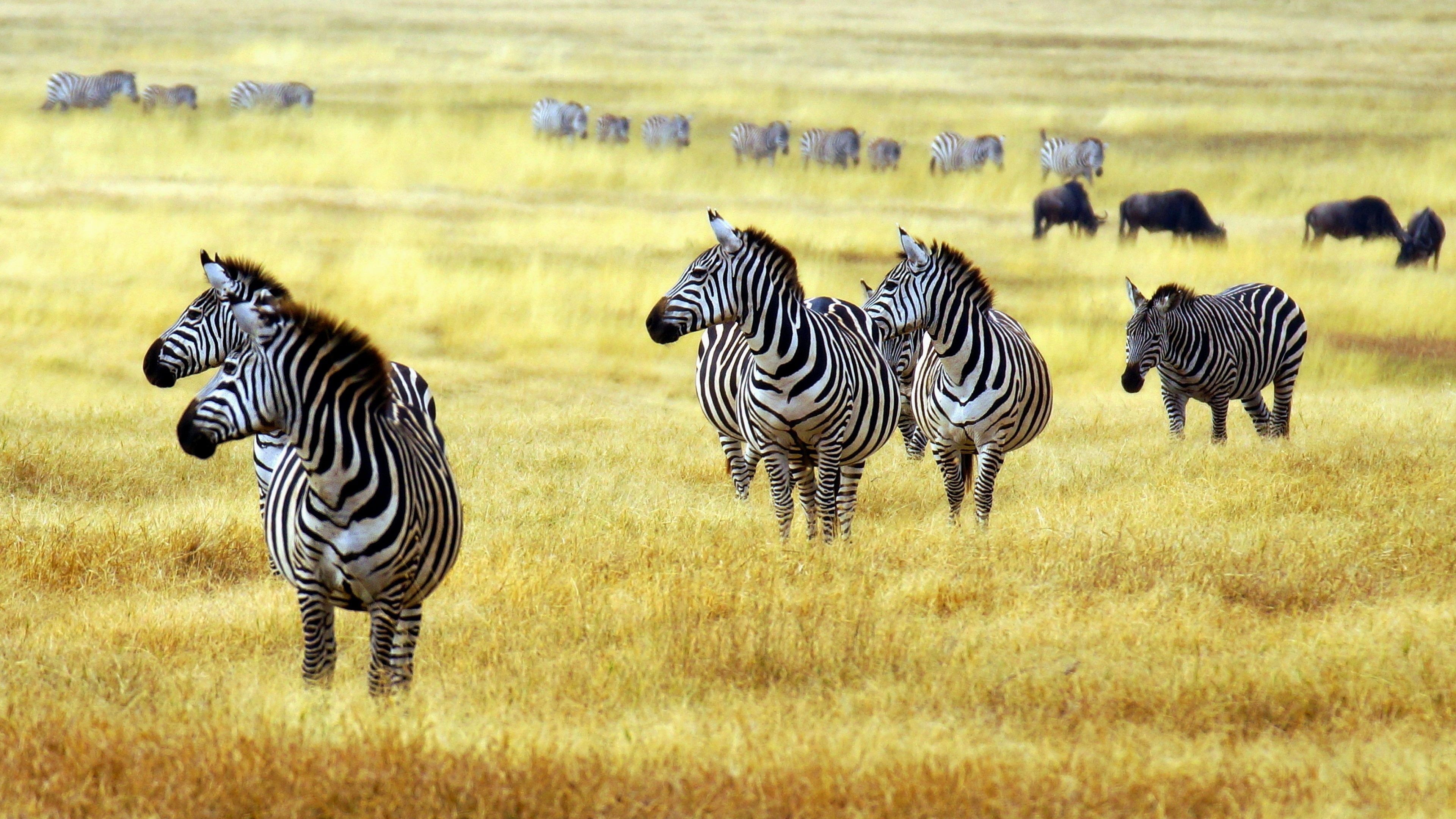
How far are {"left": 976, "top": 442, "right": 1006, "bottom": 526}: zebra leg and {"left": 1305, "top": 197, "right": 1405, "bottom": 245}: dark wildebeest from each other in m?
19.6

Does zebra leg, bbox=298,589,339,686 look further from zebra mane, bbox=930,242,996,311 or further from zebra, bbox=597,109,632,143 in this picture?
zebra, bbox=597,109,632,143

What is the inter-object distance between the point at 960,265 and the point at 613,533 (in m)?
2.79

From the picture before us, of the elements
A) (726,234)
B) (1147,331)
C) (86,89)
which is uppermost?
(86,89)

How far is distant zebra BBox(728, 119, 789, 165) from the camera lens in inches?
1490

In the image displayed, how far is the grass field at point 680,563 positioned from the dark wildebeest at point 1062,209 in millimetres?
434

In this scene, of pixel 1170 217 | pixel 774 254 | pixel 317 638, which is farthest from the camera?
pixel 1170 217

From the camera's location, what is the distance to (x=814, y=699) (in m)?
5.45

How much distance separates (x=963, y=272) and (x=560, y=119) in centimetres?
3454

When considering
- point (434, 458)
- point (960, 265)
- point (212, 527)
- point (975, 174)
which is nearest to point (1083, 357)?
point (960, 265)

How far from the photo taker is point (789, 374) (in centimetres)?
803

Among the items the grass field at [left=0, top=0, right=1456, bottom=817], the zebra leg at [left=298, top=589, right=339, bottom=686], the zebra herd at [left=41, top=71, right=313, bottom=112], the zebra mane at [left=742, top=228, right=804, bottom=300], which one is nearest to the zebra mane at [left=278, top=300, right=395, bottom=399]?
the zebra leg at [left=298, top=589, right=339, bottom=686]

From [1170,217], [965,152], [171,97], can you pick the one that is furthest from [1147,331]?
[171,97]

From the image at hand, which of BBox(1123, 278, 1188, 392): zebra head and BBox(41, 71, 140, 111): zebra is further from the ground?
BBox(41, 71, 140, 111): zebra

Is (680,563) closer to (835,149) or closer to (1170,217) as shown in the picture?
(1170,217)
